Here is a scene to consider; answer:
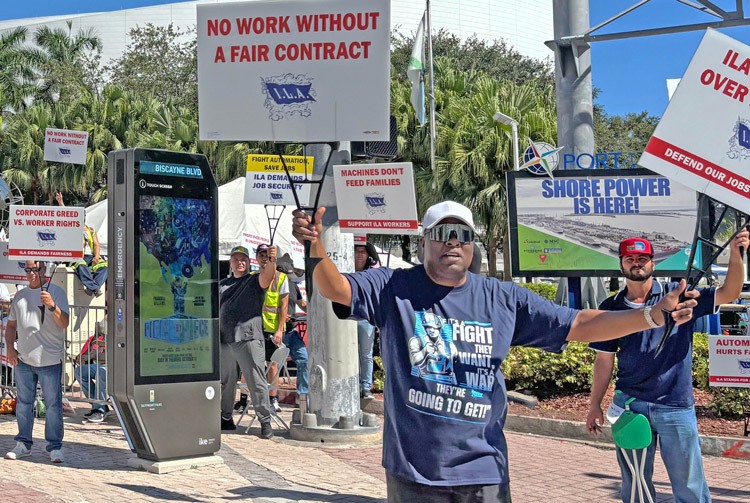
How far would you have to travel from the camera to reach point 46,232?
31.9ft

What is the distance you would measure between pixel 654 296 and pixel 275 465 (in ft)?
13.3

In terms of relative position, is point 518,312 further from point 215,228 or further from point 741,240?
point 215,228

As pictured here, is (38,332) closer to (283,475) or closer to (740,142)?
(283,475)

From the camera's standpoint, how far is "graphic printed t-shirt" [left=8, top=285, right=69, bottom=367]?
825 centimetres

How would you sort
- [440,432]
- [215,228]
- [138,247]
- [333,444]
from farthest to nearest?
[333,444] → [215,228] → [138,247] → [440,432]

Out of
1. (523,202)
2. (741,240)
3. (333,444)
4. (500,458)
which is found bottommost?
(333,444)

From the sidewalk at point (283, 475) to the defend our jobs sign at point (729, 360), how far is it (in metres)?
0.76

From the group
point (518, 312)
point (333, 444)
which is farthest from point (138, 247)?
point (518, 312)

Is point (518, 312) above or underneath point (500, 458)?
above

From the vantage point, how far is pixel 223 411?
10039 millimetres

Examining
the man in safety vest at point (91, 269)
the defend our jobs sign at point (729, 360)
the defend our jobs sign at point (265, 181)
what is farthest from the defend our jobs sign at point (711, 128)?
the man in safety vest at point (91, 269)

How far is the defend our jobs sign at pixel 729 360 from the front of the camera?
26.8ft

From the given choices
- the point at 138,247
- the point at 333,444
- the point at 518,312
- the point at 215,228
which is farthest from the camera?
the point at 333,444

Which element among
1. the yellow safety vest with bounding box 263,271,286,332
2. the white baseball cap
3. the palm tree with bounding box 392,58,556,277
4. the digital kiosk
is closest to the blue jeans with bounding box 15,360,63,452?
the digital kiosk
